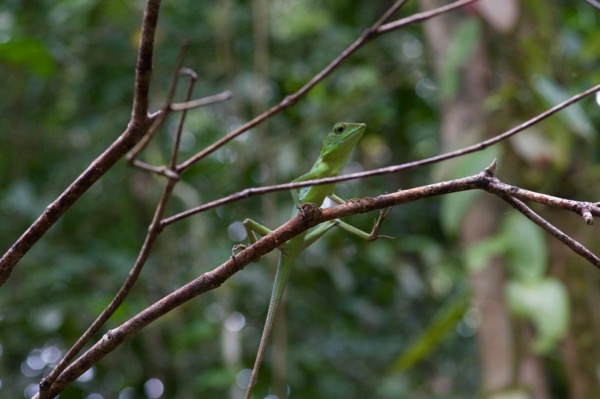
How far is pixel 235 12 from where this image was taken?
14.1 feet

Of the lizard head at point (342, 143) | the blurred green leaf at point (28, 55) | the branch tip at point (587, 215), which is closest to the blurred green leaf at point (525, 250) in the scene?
the lizard head at point (342, 143)

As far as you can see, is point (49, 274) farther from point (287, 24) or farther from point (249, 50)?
point (287, 24)

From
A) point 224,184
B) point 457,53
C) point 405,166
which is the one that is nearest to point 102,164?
point 405,166

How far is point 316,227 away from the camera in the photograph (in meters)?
1.41

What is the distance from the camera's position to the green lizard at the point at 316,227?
3.92ft

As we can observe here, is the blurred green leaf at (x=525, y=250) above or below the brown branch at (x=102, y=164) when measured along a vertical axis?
below

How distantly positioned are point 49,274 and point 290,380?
125 centimetres

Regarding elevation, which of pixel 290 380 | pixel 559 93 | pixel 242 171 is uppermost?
pixel 559 93

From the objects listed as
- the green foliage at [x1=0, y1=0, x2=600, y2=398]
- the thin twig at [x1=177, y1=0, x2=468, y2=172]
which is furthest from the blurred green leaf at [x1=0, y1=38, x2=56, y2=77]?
the thin twig at [x1=177, y1=0, x2=468, y2=172]

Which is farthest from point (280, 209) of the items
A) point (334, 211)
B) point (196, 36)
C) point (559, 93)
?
point (334, 211)

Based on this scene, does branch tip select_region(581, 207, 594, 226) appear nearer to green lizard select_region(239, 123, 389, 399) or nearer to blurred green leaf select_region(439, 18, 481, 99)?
green lizard select_region(239, 123, 389, 399)

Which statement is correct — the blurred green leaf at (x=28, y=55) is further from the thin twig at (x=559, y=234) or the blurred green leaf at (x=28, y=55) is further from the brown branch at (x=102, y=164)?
the thin twig at (x=559, y=234)

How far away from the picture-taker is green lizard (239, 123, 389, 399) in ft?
3.92

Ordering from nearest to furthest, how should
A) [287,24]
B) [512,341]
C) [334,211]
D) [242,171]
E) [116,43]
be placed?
[334,211], [512,341], [242,171], [116,43], [287,24]
